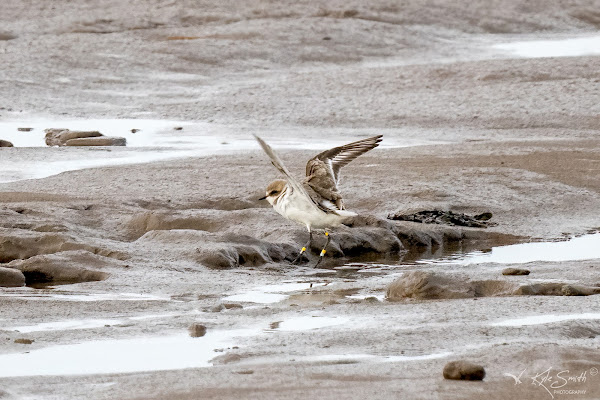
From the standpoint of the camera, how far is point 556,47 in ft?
67.4

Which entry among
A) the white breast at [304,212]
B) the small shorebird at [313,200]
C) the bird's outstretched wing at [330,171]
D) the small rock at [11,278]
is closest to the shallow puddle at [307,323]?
the small shorebird at [313,200]

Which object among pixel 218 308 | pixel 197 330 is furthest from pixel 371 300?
pixel 197 330

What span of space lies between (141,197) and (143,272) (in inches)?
98.8

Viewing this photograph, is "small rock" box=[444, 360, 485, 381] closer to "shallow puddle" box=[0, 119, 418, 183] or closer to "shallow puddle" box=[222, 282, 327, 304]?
"shallow puddle" box=[222, 282, 327, 304]

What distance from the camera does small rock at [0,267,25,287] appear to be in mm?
6906

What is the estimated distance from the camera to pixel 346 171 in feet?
36.3

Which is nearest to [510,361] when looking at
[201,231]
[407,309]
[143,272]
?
[407,309]

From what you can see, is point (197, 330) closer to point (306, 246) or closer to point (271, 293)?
point (271, 293)

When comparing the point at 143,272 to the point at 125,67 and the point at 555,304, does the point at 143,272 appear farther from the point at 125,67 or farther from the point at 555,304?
the point at 125,67

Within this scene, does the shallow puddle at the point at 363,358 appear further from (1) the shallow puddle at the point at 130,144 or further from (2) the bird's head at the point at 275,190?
(1) the shallow puddle at the point at 130,144

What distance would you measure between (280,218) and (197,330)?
3511 millimetres
